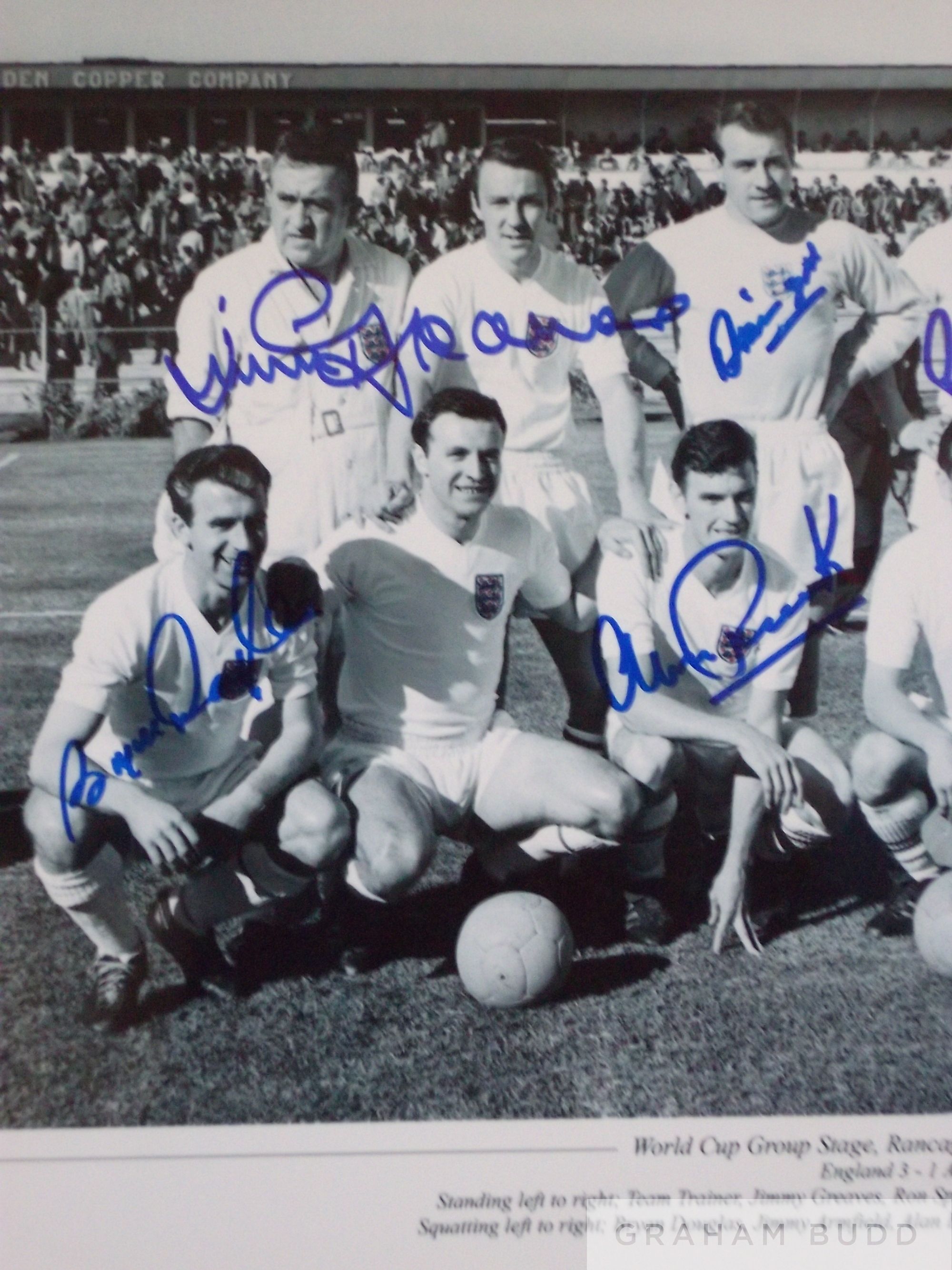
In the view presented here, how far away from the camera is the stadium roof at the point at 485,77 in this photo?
254 centimetres

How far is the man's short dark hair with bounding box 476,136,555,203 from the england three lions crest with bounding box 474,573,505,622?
0.81m

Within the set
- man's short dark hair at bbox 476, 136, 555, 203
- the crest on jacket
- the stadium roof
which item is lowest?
the crest on jacket

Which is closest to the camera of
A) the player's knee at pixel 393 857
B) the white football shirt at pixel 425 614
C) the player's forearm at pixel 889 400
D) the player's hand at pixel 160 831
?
the player's hand at pixel 160 831

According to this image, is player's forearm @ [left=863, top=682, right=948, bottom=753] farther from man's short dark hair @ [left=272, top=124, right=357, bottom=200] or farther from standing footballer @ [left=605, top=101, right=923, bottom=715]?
man's short dark hair @ [left=272, top=124, right=357, bottom=200]

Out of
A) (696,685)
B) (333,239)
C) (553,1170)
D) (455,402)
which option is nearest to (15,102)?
(333,239)

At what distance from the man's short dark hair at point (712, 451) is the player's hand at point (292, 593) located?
0.77m

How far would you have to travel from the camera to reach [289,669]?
234cm

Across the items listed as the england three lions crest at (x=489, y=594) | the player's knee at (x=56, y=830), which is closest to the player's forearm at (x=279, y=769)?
the player's knee at (x=56, y=830)

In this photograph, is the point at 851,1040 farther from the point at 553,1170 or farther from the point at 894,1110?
the point at 553,1170

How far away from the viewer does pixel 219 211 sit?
2537 millimetres
